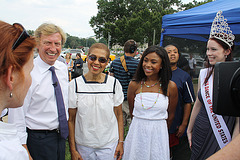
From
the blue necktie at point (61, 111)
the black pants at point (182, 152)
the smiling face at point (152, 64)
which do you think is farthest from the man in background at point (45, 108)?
the black pants at point (182, 152)

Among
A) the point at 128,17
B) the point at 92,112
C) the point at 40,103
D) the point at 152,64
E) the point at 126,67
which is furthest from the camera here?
the point at 128,17

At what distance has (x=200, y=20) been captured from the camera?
11.3 feet

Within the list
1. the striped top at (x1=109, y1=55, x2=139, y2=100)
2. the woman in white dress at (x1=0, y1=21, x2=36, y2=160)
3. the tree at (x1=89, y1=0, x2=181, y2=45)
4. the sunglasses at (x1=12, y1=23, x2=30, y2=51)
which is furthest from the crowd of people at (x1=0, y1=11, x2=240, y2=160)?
the tree at (x1=89, y1=0, x2=181, y2=45)

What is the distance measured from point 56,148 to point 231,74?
172 cm

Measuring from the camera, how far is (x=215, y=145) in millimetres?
1742

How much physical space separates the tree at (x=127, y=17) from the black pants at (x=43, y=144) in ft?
84.3

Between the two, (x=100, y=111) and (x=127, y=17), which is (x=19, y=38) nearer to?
(x=100, y=111)

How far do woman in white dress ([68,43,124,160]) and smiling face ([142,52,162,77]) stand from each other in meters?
0.58

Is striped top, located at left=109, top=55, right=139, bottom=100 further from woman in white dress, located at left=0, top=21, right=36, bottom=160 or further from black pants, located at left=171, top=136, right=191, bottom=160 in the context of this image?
woman in white dress, located at left=0, top=21, right=36, bottom=160

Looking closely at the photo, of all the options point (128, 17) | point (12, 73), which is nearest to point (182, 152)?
point (12, 73)

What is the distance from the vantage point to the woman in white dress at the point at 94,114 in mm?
1821

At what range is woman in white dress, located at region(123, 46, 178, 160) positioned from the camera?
6.97ft

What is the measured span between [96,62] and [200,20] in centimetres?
256

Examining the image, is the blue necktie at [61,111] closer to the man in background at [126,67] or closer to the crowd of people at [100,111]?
the crowd of people at [100,111]
